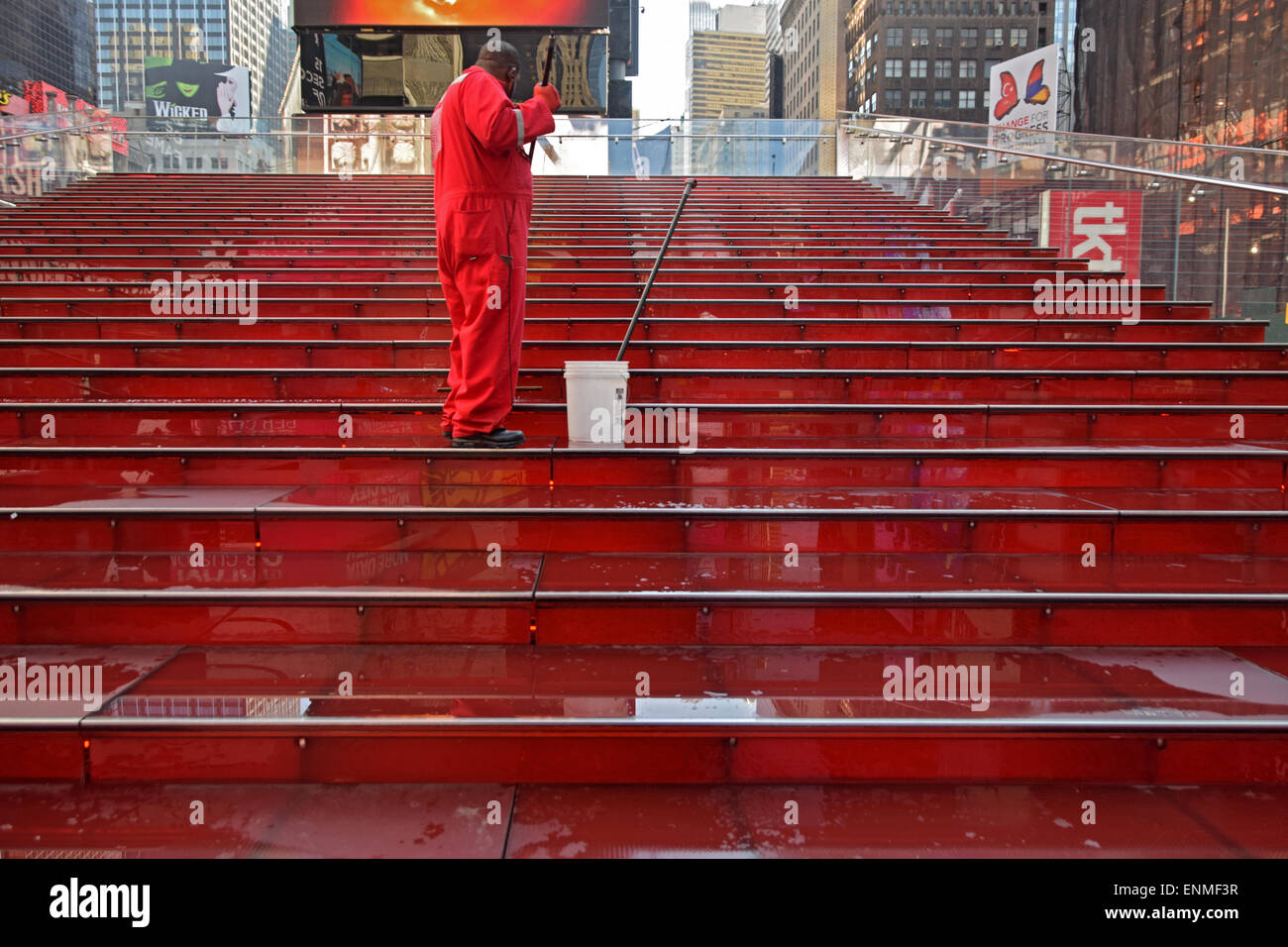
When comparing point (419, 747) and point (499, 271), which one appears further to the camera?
point (499, 271)

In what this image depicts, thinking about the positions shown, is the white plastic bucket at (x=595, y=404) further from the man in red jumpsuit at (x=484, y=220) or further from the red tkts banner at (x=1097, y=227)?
the red tkts banner at (x=1097, y=227)

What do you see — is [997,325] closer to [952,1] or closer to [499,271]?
[499,271]

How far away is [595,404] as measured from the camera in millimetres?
4359

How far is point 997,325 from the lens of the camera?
629cm

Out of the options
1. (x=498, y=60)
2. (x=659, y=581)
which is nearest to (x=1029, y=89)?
(x=498, y=60)

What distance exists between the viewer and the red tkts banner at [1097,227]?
7.52 metres

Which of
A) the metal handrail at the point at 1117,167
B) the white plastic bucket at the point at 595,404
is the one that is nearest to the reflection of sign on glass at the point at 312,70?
the metal handrail at the point at 1117,167

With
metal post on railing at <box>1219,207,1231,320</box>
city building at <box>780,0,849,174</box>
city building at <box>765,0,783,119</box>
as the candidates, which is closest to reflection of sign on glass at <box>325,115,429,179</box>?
metal post on railing at <box>1219,207,1231,320</box>

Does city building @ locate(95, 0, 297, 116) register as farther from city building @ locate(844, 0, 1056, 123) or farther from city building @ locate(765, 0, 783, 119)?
city building @ locate(844, 0, 1056, 123)

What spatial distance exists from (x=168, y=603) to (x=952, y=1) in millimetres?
93176

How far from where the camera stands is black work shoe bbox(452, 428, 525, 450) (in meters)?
4.17

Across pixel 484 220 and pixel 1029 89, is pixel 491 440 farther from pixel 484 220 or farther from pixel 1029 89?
pixel 1029 89

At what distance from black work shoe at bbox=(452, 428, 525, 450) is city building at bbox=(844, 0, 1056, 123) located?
3304 inches
